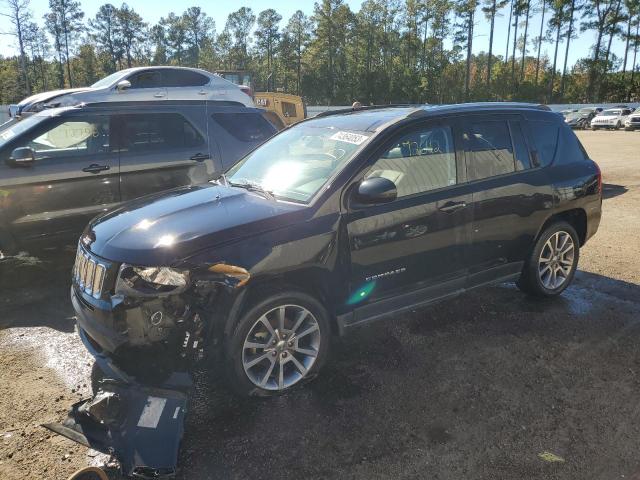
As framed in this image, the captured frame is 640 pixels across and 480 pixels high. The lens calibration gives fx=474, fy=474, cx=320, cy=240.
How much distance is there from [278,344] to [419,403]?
101cm

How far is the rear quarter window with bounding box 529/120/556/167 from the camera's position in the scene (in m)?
4.49

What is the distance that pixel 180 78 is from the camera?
1139 cm

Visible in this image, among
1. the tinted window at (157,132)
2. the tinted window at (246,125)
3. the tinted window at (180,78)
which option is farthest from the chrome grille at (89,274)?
the tinted window at (180,78)

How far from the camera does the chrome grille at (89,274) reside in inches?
115

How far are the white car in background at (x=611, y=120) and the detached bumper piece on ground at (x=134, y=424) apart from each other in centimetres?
4005

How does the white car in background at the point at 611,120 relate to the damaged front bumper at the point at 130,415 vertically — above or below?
above

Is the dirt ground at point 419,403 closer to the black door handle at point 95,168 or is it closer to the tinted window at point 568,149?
the tinted window at point 568,149

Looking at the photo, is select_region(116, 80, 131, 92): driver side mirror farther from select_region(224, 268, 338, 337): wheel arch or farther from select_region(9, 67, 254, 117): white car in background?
select_region(224, 268, 338, 337): wheel arch

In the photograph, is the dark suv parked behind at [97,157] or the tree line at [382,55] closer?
the dark suv parked behind at [97,157]

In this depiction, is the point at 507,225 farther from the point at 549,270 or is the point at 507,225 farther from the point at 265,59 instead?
the point at 265,59

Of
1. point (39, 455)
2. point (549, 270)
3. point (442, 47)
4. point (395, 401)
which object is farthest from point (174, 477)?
point (442, 47)

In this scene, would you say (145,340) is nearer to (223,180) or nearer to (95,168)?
(223,180)

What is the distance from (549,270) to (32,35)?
8749 centimetres

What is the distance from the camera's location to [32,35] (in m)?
72.1
